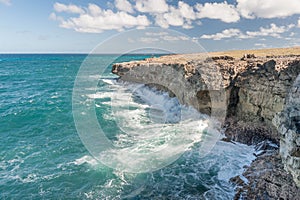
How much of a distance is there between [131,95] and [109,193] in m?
28.8

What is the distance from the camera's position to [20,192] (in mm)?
15016

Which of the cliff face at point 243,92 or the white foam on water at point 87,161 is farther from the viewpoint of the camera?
the cliff face at point 243,92

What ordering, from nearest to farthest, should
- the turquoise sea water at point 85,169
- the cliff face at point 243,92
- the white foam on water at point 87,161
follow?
the turquoise sea water at point 85,169 < the white foam on water at point 87,161 < the cliff face at point 243,92

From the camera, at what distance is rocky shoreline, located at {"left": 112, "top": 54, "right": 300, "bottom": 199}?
12.7m

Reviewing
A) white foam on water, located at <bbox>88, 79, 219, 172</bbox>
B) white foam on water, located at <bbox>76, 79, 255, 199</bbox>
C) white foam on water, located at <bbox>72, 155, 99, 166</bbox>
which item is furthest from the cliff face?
white foam on water, located at <bbox>72, 155, 99, 166</bbox>

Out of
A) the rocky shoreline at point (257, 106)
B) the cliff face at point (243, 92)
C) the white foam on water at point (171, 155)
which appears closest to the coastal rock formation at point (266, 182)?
the rocky shoreline at point (257, 106)

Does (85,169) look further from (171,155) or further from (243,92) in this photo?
(243,92)

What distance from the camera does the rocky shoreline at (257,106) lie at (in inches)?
499

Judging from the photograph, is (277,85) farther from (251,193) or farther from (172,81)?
(172,81)

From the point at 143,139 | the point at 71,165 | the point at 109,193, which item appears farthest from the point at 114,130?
the point at 109,193

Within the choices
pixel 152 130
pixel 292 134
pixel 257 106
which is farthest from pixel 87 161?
pixel 257 106

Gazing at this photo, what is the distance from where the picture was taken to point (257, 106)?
891 inches

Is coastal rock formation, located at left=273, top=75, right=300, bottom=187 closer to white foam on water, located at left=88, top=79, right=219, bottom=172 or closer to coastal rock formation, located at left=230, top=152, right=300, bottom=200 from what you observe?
coastal rock formation, located at left=230, top=152, right=300, bottom=200

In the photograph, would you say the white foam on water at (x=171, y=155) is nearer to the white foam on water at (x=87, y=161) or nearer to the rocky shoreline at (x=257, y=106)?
the white foam on water at (x=87, y=161)
